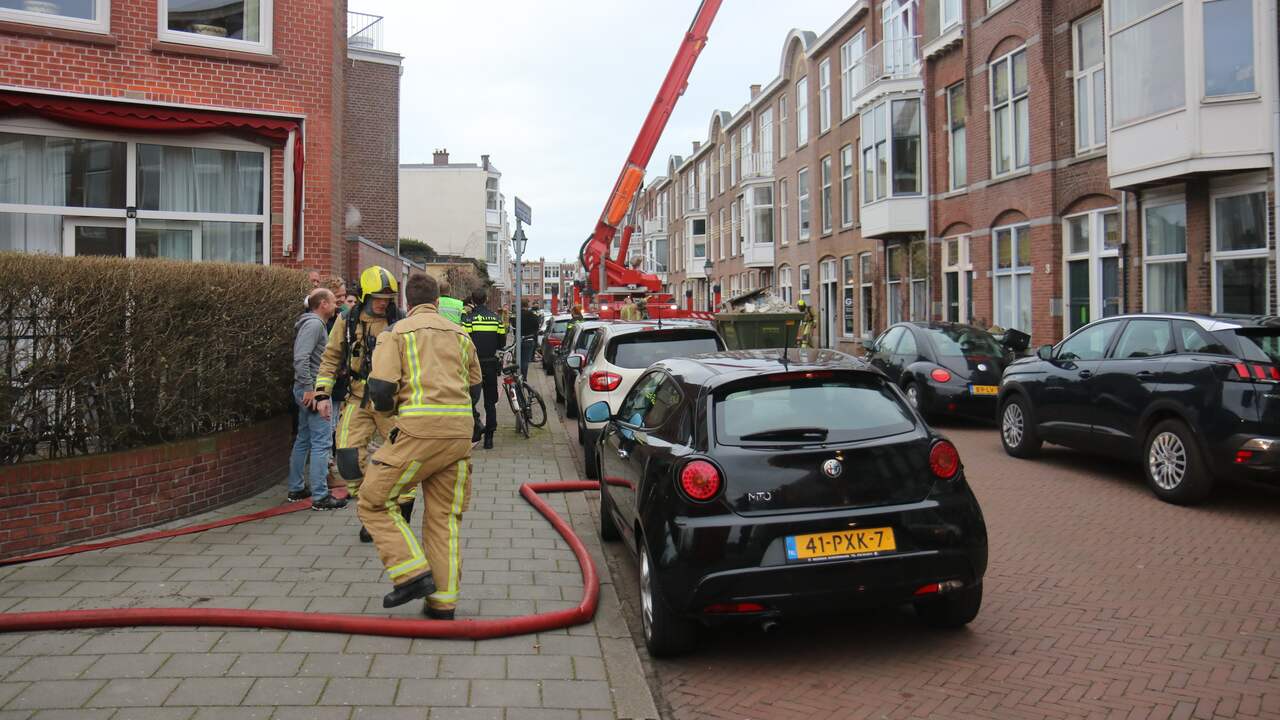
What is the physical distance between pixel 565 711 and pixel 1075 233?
1837 centimetres

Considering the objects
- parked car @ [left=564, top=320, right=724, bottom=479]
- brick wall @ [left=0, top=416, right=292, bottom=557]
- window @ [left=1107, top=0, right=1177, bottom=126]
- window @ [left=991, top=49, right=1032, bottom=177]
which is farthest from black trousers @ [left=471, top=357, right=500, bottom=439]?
window @ [left=991, top=49, right=1032, bottom=177]

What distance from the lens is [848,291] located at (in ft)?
105

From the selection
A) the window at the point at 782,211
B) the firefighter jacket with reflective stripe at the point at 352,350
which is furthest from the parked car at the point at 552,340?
the firefighter jacket with reflective stripe at the point at 352,350

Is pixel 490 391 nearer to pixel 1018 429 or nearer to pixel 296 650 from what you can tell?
pixel 1018 429

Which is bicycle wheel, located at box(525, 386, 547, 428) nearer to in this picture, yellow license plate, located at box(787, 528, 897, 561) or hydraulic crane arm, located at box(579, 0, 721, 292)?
yellow license plate, located at box(787, 528, 897, 561)

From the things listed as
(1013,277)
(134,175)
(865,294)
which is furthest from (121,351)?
(865,294)

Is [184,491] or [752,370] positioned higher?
[752,370]

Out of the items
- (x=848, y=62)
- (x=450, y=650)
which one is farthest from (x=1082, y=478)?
(x=848, y=62)

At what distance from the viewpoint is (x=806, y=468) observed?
4324mm

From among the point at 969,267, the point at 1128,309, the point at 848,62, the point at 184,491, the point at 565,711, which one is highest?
the point at 848,62

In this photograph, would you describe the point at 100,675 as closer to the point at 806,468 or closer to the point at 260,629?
the point at 260,629

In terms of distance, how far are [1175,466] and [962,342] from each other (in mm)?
5796

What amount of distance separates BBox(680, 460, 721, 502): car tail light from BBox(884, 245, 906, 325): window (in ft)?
79.5

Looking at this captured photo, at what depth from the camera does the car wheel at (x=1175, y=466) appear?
7.43m
